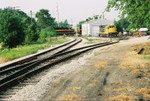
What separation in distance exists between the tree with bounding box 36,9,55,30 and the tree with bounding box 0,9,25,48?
5176 cm

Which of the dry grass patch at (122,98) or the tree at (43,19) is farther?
the tree at (43,19)

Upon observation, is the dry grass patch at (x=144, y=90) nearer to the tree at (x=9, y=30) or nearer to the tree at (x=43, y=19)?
the tree at (x=9, y=30)

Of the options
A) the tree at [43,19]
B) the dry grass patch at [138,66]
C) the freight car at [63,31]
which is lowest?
the dry grass patch at [138,66]

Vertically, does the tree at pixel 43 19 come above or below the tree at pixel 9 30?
above

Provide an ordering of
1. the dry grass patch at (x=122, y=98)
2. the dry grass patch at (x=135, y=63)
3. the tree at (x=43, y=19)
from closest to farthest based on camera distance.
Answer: the dry grass patch at (x=122, y=98) → the dry grass patch at (x=135, y=63) → the tree at (x=43, y=19)

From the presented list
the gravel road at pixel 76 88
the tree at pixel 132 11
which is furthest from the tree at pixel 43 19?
the gravel road at pixel 76 88

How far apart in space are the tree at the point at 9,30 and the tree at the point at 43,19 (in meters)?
51.8

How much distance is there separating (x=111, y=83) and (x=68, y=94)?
1650 mm

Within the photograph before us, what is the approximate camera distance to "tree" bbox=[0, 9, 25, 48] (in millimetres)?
21453

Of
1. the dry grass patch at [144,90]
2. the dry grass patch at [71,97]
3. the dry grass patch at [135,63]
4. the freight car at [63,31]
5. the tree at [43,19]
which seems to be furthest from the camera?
the tree at [43,19]

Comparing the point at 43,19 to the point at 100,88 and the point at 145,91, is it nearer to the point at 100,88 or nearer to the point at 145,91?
the point at 100,88

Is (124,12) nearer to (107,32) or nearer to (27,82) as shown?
(27,82)

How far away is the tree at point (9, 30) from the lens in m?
21.5

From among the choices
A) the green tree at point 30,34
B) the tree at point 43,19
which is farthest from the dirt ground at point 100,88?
the tree at point 43,19
